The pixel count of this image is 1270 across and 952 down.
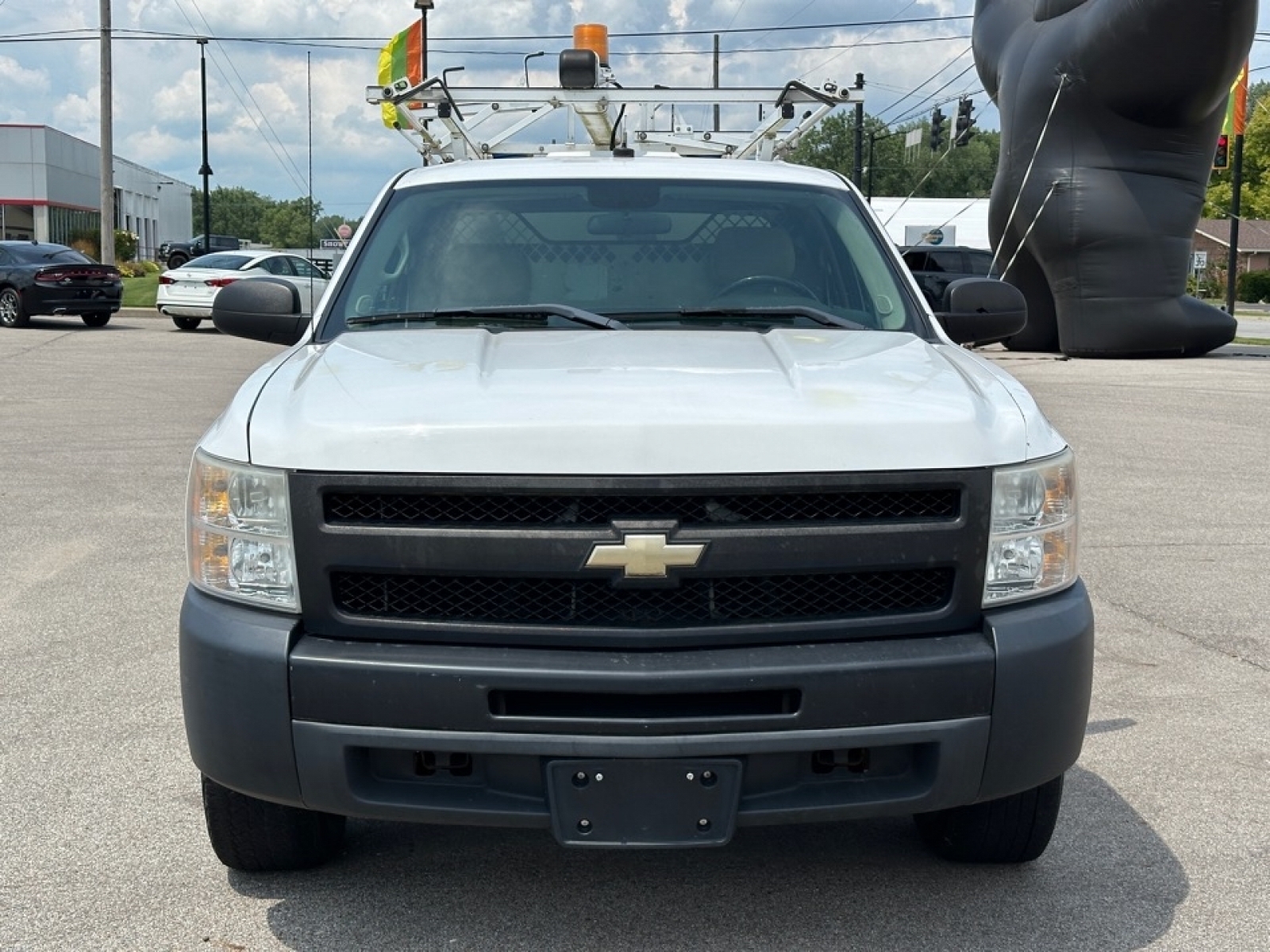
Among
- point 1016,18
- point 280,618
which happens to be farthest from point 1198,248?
point 280,618

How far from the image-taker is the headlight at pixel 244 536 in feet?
10.5

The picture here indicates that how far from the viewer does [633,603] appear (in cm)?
315

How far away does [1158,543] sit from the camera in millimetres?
8375

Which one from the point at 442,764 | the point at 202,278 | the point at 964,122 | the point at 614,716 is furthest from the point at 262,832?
the point at 202,278

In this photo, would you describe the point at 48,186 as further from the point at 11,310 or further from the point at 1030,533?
the point at 1030,533

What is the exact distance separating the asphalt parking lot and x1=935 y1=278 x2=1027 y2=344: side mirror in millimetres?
1371

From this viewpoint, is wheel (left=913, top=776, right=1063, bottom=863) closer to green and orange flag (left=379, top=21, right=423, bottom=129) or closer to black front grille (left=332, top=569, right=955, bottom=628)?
black front grille (left=332, top=569, right=955, bottom=628)

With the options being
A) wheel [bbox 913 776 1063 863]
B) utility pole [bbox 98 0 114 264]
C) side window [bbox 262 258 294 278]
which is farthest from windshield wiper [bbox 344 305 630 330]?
utility pole [bbox 98 0 114 264]

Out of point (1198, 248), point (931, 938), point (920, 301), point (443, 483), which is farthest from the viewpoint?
point (1198, 248)

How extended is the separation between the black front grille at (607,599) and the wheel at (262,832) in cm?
67

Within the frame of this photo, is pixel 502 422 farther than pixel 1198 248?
No

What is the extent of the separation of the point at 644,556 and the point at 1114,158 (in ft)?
62.9

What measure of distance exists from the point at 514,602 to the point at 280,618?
0.49 m

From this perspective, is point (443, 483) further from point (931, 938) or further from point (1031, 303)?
point (1031, 303)
